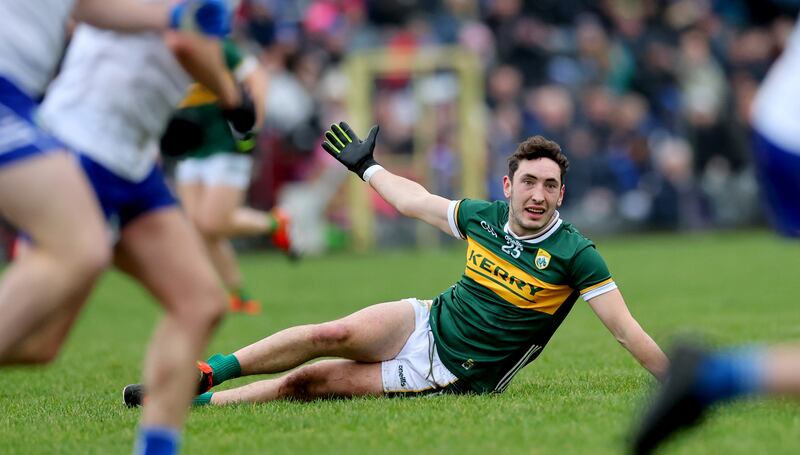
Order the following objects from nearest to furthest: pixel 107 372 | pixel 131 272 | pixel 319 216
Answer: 1. pixel 131 272
2. pixel 107 372
3. pixel 319 216

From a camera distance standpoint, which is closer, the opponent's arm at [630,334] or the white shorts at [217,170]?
the opponent's arm at [630,334]

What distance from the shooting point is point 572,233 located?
21.9ft

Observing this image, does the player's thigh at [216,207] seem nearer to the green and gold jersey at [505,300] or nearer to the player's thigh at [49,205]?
the green and gold jersey at [505,300]

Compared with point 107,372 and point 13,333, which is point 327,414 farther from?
point 107,372

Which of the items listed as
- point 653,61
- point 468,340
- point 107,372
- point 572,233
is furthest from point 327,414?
point 653,61

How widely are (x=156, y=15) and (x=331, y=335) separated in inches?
97.0

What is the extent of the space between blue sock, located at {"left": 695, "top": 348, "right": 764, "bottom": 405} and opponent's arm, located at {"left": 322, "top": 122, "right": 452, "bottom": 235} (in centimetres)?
309

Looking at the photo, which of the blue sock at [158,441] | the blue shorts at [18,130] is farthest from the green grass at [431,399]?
the blue shorts at [18,130]

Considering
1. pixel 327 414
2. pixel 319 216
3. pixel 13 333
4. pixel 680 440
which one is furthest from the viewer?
pixel 319 216

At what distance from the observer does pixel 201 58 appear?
14.9ft

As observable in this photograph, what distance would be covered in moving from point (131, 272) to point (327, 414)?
5.53 feet

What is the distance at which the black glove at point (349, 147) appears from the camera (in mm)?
6977

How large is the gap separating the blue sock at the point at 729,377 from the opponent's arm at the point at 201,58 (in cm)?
194

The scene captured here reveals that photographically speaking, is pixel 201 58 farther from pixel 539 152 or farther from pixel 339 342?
pixel 539 152
